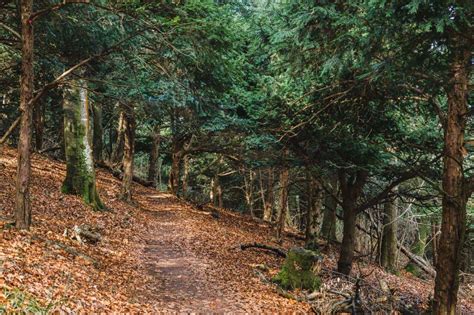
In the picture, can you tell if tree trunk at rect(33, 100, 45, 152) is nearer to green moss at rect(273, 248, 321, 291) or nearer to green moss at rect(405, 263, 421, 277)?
green moss at rect(273, 248, 321, 291)

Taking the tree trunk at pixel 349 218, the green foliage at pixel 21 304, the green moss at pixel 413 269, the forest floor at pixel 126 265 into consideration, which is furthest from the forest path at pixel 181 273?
the green moss at pixel 413 269

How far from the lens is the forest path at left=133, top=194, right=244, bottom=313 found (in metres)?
7.18

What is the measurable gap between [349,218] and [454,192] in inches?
258

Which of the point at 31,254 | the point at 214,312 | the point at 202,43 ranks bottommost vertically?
the point at 214,312

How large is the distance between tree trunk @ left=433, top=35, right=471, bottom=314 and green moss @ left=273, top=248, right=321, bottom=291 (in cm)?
341

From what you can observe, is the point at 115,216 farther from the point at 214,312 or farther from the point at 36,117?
the point at 36,117

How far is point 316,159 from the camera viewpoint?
39.2 feet

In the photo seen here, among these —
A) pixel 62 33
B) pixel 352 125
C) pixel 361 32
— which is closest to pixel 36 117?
pixel 62 33

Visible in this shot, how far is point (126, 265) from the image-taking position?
864 cm

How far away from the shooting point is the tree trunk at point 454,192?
6078mm

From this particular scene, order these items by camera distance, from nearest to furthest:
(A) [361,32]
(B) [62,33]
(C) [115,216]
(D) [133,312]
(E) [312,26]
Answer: (D) [133,312]
(A) [361,32]
(E) [312,26]
(B) [62,33]
(C) [115,216]

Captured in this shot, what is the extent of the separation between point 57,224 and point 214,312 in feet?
15.1

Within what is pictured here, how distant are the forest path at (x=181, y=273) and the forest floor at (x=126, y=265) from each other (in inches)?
0.8

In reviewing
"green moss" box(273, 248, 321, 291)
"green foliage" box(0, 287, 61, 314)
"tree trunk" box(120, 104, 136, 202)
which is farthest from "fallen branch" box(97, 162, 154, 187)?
"green foliage" box(0, 287, 61, 314)
